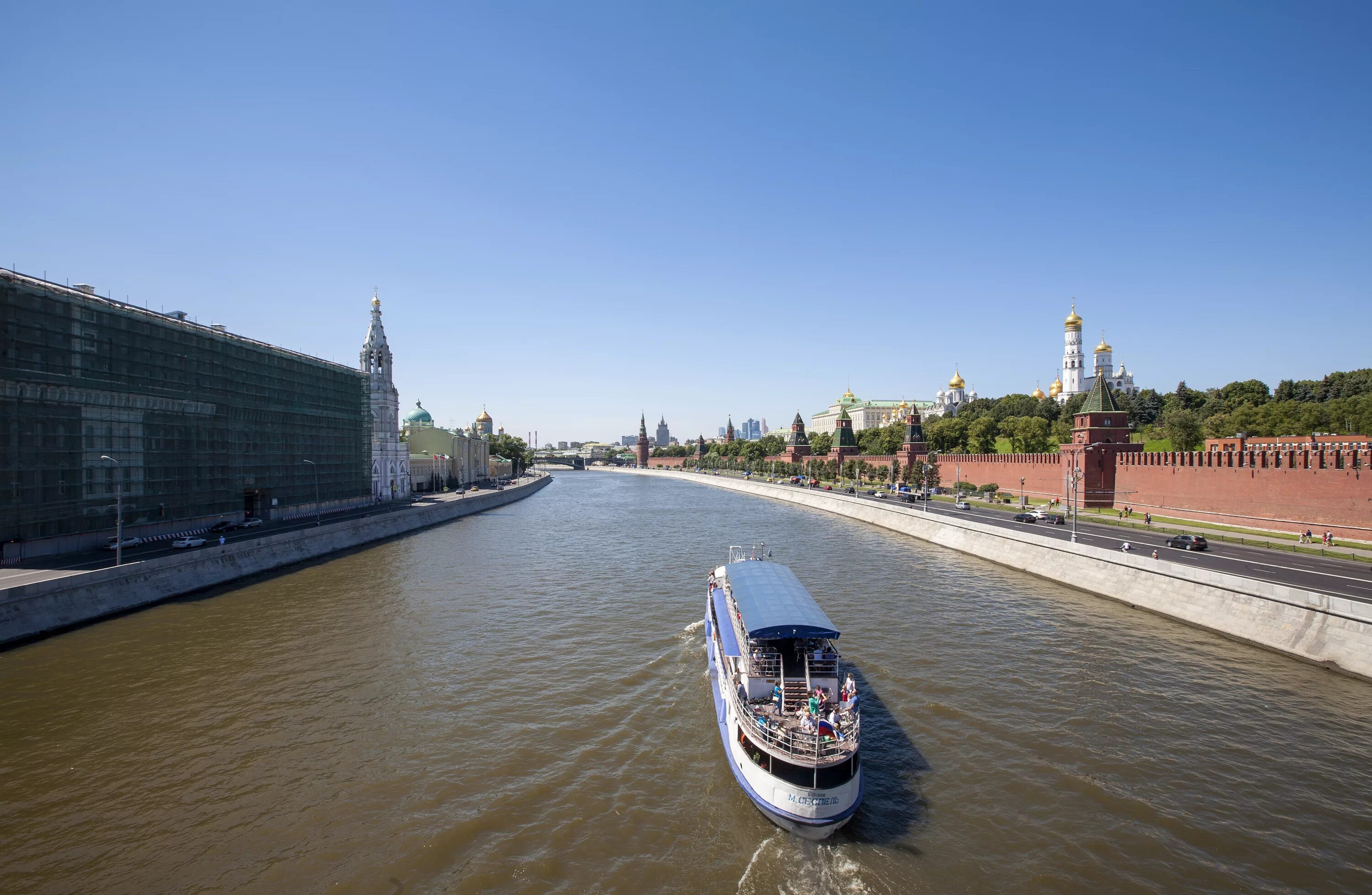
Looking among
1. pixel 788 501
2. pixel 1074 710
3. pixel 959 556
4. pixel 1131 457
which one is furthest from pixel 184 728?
pixel 788 501

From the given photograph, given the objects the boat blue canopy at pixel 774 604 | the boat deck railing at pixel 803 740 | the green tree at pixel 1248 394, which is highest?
the green tree at pixel 1248 394

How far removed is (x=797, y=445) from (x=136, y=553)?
122 m

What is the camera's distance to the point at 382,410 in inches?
3113

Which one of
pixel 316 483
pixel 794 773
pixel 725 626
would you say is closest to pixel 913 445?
pixel 316 483

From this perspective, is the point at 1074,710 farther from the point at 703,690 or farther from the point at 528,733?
the point at 528,733

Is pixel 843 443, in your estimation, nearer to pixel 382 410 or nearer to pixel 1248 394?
pixel 1248 394

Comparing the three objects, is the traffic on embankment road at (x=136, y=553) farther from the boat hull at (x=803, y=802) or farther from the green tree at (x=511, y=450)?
the green tree at (x=511, y=450)

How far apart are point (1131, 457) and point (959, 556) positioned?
20238 mm

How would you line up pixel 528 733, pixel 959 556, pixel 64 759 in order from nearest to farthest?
1. pixel 64 759
2. pixel 528 733
3. pixel 959 556

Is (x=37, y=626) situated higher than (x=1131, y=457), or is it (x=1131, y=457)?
(x=1131, y=457)

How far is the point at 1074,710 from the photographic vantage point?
64.2ft

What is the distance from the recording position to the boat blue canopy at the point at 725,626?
747 inches

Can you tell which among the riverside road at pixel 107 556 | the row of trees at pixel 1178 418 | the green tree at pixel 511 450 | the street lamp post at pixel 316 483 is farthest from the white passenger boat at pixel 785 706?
the green tree at pixel 511 450

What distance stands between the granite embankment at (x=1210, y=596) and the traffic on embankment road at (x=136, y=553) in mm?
48509
